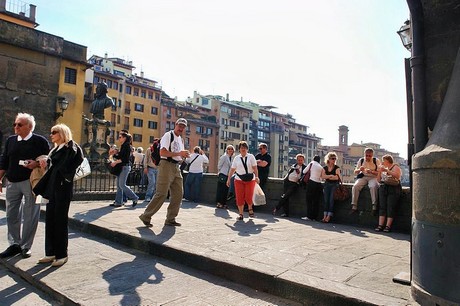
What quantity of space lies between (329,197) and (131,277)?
5750 mm

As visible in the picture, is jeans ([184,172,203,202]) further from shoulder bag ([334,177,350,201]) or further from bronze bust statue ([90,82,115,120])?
bronze bust statue ([90,82,115,120])

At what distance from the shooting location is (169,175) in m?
6.38

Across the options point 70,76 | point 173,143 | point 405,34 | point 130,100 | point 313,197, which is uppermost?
point 130,100

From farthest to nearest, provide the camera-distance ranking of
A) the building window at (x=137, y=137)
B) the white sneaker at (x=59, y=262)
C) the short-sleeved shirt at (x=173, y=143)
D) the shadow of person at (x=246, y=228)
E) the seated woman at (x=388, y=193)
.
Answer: the building window at (x=137, y=137)
the seated woman at (x=388, y=193)
the short-sleeved shirt at (x=173, y=143)
the shadow of person at (x=246, y=228)
the white sneaker at (x=59, y=262)

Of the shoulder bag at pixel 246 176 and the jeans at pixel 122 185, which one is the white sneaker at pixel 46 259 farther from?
the jeans at pixel 122 185

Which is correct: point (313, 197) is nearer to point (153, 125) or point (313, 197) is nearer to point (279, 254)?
point (279, 254)

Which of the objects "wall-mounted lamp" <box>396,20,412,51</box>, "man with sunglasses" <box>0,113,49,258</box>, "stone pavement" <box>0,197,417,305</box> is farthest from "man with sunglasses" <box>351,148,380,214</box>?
"man with sunglasses" <box>0,113,49,258</box>

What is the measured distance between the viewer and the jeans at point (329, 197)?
8.41 meters

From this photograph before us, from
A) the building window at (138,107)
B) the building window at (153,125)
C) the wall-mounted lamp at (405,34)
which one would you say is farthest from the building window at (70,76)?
the building window at (153,125)

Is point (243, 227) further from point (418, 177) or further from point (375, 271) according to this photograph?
point (418, 177)

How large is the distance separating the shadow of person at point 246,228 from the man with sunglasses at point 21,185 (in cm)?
317

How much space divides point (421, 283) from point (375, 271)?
1.00 metres

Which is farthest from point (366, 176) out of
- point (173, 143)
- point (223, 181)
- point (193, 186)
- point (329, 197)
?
point (193, 186)

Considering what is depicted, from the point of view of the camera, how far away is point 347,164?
350 ft
